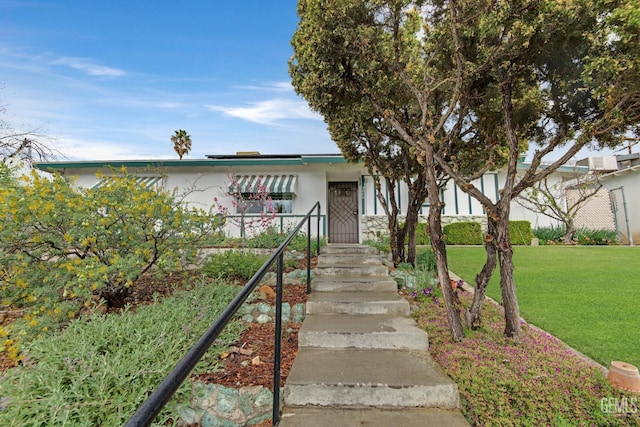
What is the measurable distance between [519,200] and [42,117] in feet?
55.1

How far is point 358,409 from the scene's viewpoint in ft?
7.14

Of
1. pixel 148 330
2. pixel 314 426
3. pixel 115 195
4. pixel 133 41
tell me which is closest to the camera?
pixel 314 426

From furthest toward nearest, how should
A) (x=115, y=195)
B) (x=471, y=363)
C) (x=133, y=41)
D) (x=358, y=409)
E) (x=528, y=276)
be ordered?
1. (x=133, y=41)
2. (x=528, y=276)
3. (x=115, y=195)
4. (x=471, y=363)
5. (x=358, y=409)

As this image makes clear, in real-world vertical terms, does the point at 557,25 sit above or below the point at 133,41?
below

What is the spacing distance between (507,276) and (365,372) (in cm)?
176

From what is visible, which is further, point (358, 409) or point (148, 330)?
point (148, 330)

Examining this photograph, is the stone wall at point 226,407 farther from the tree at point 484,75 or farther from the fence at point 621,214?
the fence at point 621,214

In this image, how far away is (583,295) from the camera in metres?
4.30

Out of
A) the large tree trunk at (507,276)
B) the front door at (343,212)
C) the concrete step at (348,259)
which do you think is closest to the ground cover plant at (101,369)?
the concrete step at (348,259)

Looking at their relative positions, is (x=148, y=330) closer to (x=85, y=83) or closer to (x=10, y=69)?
(x=85, y=83)

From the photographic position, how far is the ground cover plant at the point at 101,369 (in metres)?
1.87

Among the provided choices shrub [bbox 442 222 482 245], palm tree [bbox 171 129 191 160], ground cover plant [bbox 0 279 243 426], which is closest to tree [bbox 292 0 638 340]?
ground cover plant [bbox 0 279 243 426]

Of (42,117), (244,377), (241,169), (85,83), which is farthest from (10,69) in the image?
(244,377)

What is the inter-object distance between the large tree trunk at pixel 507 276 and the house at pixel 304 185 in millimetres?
6440
